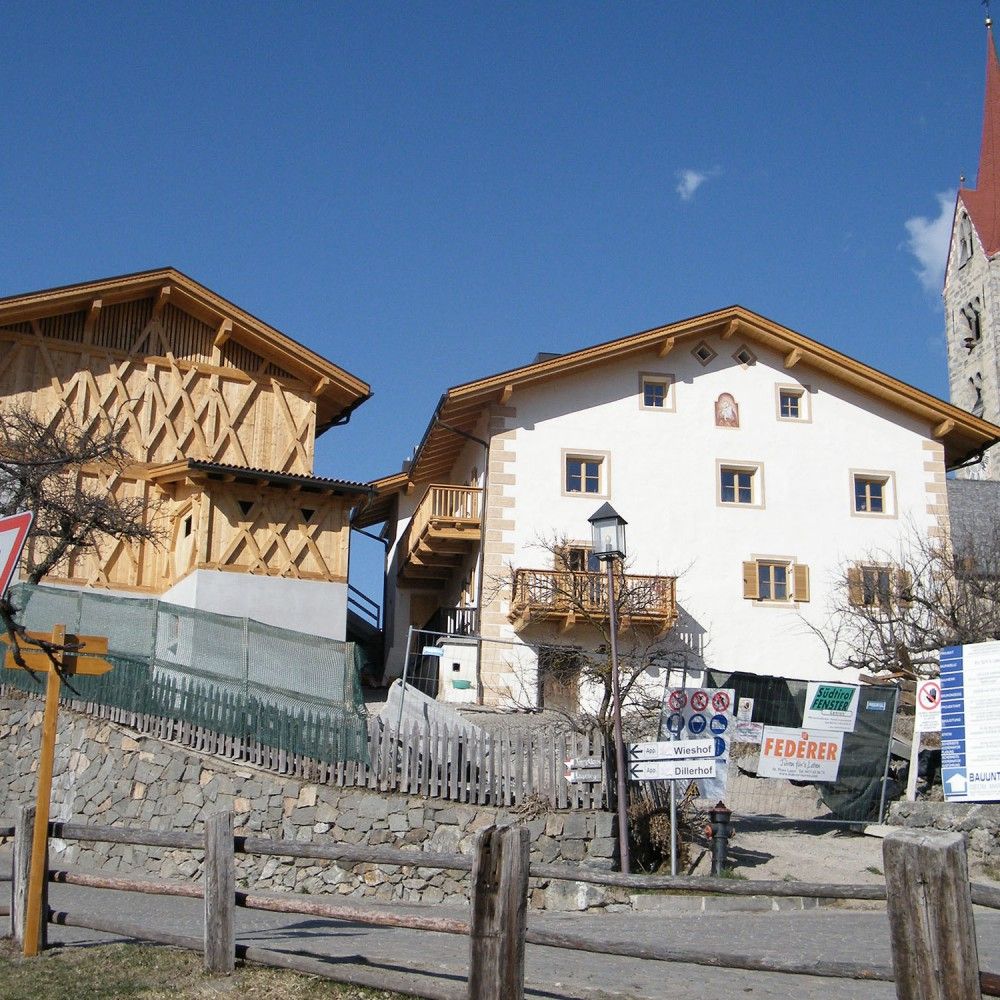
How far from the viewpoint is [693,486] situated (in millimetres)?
32219

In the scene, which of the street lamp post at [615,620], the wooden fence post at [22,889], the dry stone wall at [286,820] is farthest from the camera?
the dry stone wall at [286,820]

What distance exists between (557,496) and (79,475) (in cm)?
1101

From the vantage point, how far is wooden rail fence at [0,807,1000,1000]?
19.7 feet

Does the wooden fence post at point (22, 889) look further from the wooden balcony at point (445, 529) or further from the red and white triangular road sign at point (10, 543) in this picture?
the wooden balcony at point (445, 529)

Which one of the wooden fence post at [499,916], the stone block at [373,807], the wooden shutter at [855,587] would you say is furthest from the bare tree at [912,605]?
the wooden fence post at [499,916]

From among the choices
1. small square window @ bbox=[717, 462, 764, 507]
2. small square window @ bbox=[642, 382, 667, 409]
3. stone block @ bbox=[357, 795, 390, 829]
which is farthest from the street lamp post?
small square window @ bbox=[642, 382, 667, 409]

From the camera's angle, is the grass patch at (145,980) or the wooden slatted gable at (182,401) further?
the wooden slatted gable at (182,401)

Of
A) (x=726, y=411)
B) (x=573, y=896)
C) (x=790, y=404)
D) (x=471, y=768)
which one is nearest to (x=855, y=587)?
(x=790, y=404)

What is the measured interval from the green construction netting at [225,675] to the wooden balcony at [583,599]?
10.0 m

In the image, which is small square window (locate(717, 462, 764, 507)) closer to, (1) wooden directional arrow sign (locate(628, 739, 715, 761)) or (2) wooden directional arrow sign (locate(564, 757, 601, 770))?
(2) wooden directional arrow sign (locate(564, 757, 601, 770))

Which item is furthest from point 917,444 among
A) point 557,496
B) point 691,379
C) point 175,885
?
point 175,885

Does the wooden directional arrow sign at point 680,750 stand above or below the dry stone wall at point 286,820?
above

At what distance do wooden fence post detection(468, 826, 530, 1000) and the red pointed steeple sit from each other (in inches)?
2893

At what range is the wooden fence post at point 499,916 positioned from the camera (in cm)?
742
